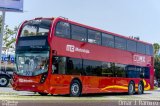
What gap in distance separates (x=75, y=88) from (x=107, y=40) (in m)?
4.64

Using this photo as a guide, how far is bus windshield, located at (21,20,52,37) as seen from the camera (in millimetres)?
18234

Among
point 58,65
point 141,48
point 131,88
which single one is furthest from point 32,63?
point 141,48

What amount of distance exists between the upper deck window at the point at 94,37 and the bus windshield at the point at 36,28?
345 centimetres

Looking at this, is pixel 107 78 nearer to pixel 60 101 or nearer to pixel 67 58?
pixel 67 58

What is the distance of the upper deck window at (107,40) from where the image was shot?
22422 millimetres

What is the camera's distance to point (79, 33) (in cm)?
2012

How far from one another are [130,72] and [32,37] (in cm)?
960

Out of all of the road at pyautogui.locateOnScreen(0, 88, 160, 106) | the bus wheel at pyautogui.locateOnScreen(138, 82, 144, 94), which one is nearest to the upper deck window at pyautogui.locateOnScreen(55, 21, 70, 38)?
the road at pyautogui.locateOnScreen(0, 88, 160, 106)

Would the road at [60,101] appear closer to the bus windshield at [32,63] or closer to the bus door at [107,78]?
the bus windshield at [32,63]

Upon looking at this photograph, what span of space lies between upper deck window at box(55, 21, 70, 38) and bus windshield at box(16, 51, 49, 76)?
135cm

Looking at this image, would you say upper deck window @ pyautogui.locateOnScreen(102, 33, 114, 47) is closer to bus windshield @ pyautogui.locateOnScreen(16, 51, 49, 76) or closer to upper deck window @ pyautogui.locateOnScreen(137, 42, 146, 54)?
upper deck window @ pyautogui.locateOnScreen(137, 42, 146, 54)

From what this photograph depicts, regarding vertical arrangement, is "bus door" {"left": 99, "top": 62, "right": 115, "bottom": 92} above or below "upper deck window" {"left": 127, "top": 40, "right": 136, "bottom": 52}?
below

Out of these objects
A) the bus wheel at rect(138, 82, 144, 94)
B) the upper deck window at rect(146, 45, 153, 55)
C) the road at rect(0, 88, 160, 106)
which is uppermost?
the upper deck window at rect(146, 45, 153, 55)

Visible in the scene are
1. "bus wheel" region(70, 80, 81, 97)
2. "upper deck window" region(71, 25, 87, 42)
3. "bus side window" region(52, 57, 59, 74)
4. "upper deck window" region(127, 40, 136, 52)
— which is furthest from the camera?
"upper deck window" region(127, 40, 136, 52)
